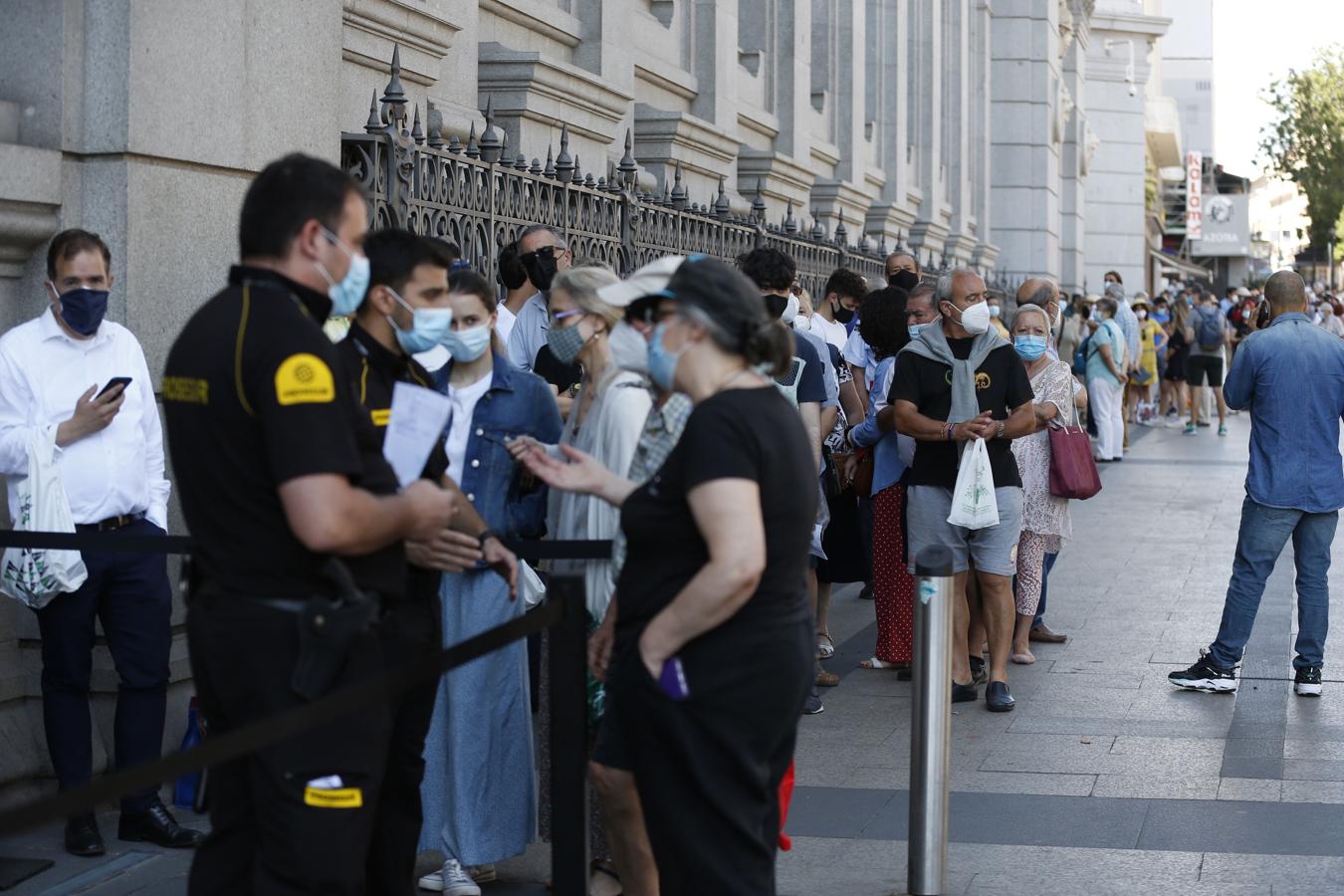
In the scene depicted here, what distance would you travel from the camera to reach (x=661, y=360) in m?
3.98

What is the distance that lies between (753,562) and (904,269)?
24.0 ft

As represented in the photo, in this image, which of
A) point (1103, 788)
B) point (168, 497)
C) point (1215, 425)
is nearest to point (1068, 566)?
point (1103, 788)

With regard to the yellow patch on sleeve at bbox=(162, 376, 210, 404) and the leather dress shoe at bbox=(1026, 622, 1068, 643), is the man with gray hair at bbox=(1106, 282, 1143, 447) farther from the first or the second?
the yellow patch on sleeve at bbox=(162, 376, 210, 404)

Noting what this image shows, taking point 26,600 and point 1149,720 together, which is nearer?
point 26,600

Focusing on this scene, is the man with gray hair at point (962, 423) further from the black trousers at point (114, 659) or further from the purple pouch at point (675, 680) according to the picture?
the purple pouch at point (675, 680)

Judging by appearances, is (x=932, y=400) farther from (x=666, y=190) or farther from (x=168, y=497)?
(x=666, y=190)

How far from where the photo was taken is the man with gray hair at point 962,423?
7895 millimetres

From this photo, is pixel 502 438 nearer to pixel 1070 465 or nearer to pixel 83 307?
pixel 83 307

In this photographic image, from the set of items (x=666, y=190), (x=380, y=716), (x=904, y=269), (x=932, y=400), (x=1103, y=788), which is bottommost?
(x=1103, y=788)

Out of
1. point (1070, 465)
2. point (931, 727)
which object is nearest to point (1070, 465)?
point (1070, 465)

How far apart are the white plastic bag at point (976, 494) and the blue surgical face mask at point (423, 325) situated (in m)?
3.81

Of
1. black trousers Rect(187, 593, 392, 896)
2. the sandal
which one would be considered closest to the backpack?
the sandal

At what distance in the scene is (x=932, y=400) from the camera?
7.98 meters

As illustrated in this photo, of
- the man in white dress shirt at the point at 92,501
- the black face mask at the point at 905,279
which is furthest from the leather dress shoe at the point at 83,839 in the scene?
the black face mask at the point at 905,279
